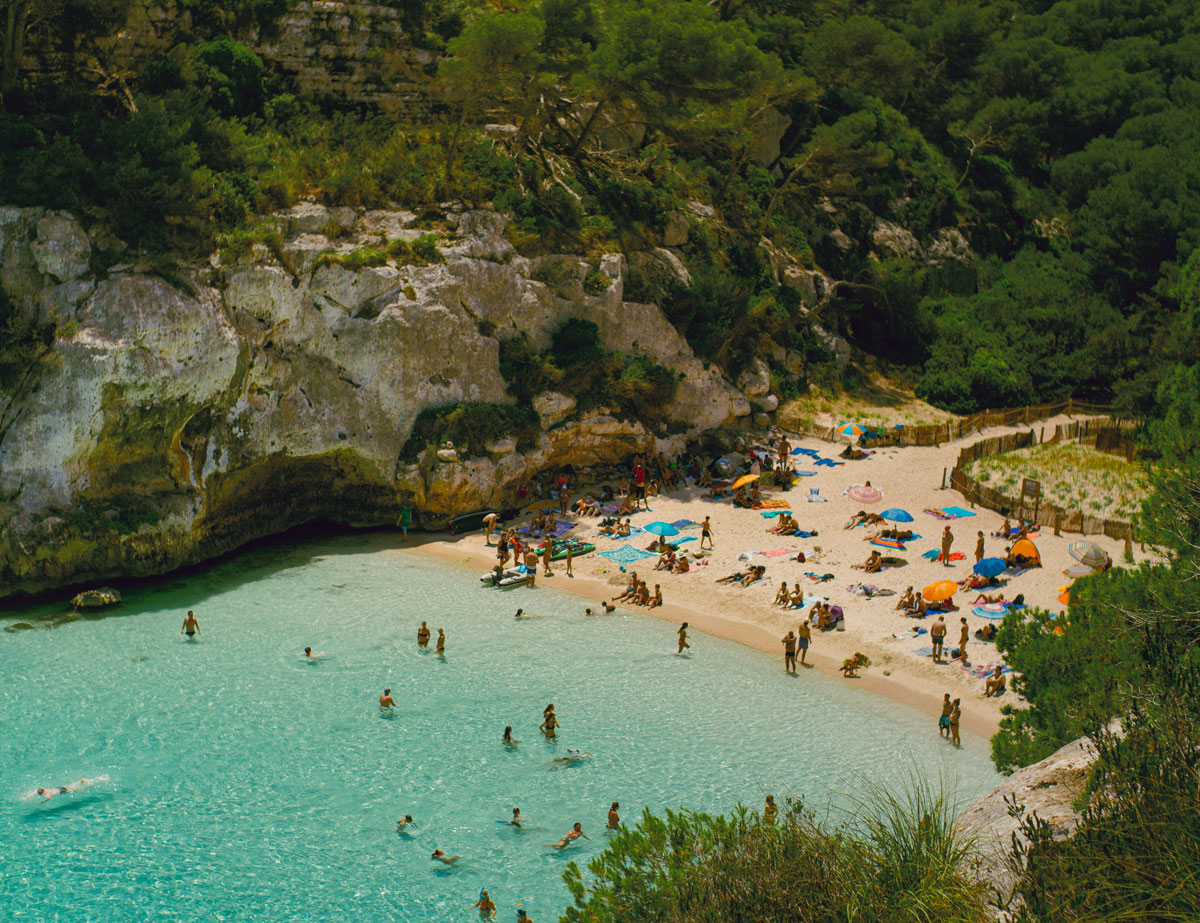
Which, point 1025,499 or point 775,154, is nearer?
point 1025,499

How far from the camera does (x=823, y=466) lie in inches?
1435

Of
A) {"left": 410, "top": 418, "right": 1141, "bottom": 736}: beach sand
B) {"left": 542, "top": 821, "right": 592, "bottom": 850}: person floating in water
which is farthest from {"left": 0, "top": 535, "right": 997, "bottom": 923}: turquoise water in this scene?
{"left": 410, "top": 418, "right": 1141, "bottom": 736}: beach sand

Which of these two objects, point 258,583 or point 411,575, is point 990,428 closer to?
point 411,575

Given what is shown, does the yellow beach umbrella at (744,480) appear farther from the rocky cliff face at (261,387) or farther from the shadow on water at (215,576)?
the shadow on water at (215,576)

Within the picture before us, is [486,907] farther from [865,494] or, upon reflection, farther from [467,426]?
[865,494]

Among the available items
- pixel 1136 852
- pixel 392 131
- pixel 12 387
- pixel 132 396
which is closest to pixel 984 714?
pixel 1136 852

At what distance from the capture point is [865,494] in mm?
31625

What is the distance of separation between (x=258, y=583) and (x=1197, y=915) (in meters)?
24.6

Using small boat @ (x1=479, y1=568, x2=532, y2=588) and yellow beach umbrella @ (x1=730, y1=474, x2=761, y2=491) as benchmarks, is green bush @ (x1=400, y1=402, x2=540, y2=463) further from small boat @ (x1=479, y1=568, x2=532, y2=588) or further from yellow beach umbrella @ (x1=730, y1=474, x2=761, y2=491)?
yellow beach umbrella @ (x1=730, y1=474, x2=761, y2=491)

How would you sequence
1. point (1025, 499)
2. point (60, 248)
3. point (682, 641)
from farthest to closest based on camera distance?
point (1025, 499)
point (60, 248)
point (682, 641)

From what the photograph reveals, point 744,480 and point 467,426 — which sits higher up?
point 467,426

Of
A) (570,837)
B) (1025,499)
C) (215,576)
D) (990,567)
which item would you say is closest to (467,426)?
(215,576)

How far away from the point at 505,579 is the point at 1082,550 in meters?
15.5

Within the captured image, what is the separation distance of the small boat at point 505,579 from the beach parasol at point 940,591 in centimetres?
1093
